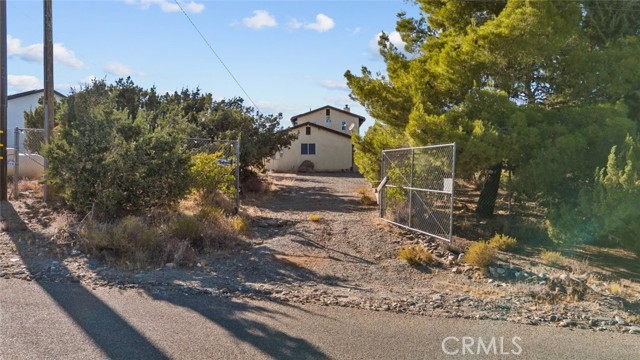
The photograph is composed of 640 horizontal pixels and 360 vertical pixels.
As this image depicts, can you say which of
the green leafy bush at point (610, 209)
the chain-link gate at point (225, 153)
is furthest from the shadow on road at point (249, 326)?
the green leafy bush at point (610, 209)

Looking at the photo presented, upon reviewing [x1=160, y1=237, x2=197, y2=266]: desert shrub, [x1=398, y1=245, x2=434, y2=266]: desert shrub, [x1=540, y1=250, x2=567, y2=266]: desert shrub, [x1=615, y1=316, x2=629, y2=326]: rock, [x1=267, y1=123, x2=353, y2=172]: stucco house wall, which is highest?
[x1=267, y1=123, x2=353, y2=172]: stucco house wall

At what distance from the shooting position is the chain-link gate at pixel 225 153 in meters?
12.6

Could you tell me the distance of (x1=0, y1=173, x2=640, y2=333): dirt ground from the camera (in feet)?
21.8

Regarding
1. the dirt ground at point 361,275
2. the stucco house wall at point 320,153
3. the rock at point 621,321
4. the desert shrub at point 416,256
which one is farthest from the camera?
the stucco house wall at point 320,153

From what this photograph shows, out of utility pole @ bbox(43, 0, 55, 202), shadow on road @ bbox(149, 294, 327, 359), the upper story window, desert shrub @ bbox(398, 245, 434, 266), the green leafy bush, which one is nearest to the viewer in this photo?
shadow on road @ bbox(149, 294, 327, 359)

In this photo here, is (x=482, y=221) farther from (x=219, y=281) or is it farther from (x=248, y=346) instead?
(x=248, y=346)

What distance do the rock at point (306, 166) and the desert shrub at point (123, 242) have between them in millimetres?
30132

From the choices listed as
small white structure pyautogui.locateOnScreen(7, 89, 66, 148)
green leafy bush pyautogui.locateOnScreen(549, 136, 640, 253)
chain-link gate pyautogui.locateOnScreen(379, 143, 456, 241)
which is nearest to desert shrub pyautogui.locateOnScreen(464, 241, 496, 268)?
chain-link gate pyautogui.locateOnScreen(379, 143, 456, 241)

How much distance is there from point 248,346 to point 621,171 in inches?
279

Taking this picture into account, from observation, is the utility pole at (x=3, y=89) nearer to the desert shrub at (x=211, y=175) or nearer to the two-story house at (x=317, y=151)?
the desert shrub at (x=211, y=175)

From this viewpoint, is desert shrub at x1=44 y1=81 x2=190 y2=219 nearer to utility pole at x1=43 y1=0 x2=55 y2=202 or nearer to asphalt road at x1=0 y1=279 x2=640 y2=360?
utility pole at x1=43 y1=0 x2=55 y2=202

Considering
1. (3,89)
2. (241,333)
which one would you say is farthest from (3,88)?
(241,333)

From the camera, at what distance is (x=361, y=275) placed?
8.29 meters

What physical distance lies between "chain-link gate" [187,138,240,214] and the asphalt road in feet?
19.2
